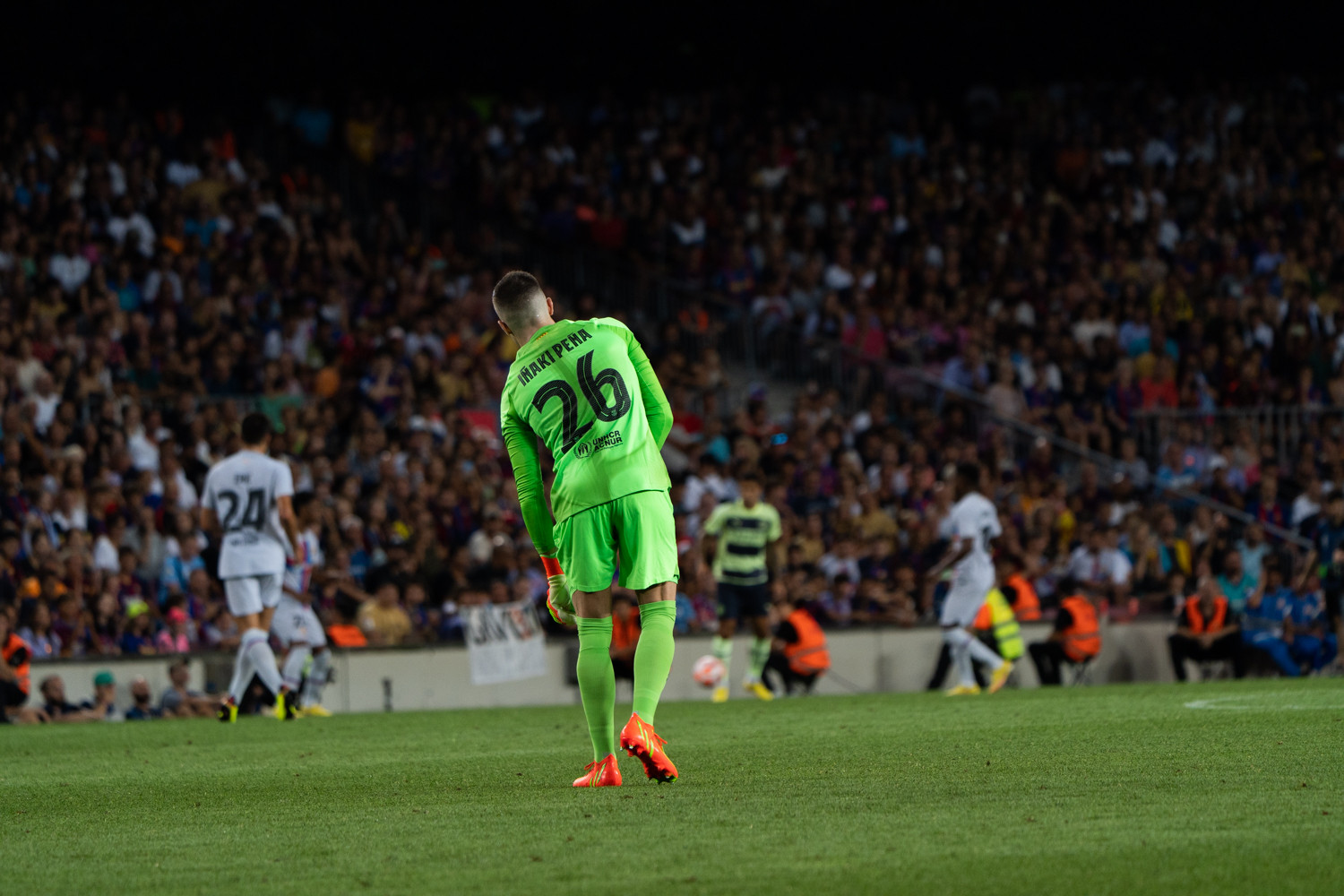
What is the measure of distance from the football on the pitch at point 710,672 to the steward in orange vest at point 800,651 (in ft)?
4.42

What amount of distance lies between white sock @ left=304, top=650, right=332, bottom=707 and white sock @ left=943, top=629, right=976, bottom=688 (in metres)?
5.91

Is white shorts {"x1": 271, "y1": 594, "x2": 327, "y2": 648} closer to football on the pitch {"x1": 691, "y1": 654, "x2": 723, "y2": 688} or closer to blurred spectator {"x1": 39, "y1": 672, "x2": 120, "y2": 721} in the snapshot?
blurred spectator {"x1": 39, "y1": 672, "x2": 120, "y2": 721}

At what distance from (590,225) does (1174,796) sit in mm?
19234

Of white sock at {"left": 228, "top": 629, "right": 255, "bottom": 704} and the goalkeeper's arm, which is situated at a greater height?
the goalkeeper's arm

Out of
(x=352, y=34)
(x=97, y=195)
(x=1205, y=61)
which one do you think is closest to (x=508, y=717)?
(x=97, y=195)

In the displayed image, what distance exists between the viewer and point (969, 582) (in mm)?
Result: 17188

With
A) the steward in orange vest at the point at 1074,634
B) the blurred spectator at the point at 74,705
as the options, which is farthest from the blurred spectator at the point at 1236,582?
the blurred spectator at the point at 74,705

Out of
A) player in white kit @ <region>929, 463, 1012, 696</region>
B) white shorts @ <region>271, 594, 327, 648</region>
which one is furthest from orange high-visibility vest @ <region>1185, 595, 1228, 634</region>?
white shorts @ <region>271, 594, 327, 648</region>

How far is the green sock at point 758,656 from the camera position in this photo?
17.6 m

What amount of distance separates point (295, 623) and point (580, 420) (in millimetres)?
8664

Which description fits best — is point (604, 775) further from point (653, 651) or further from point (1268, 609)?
point (1268, 609)

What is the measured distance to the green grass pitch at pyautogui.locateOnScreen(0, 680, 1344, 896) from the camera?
489 centimetres

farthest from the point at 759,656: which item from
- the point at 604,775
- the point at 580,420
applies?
the point at 580,420

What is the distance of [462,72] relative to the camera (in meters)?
27.8
